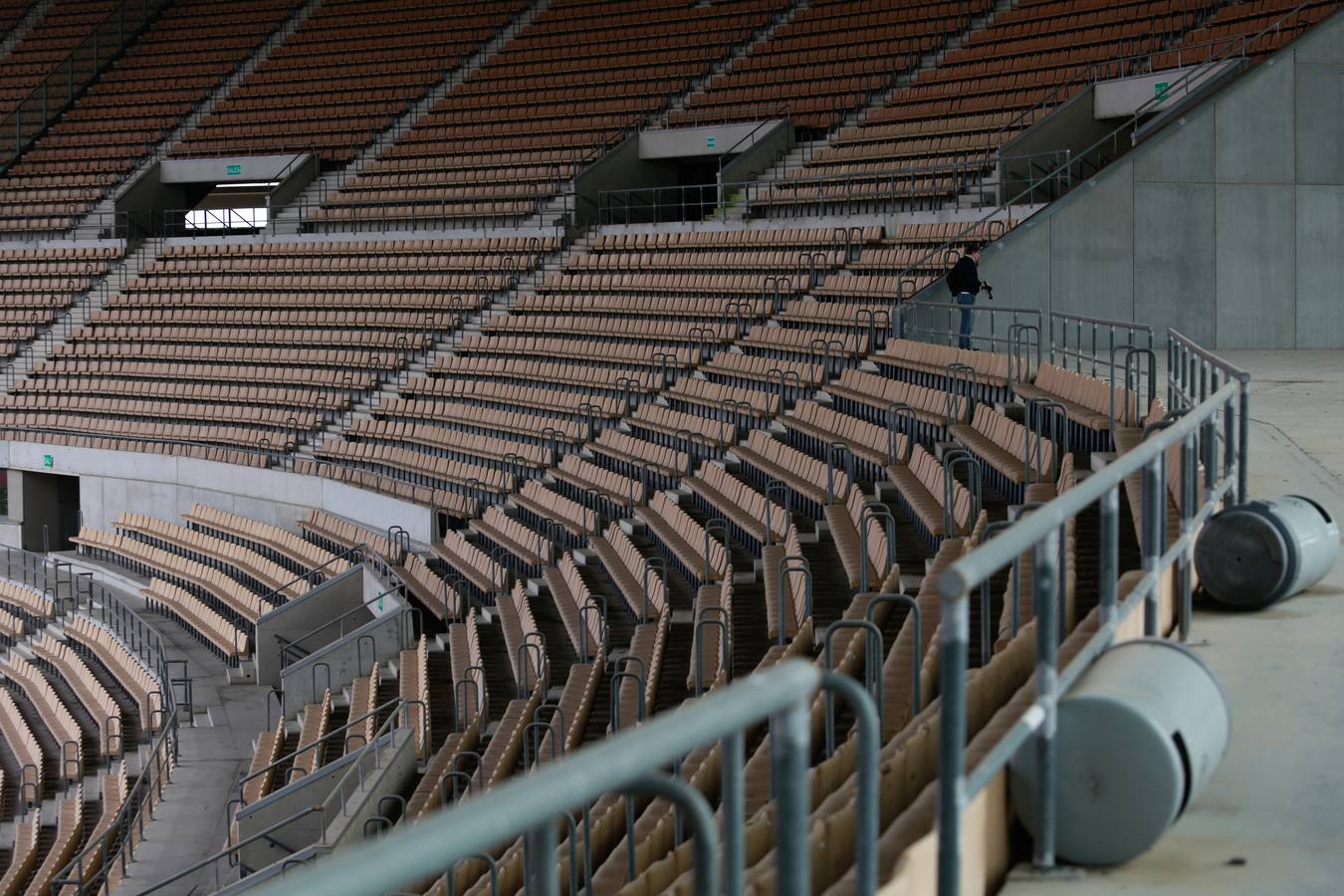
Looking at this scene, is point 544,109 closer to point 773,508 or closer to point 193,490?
point 193,490

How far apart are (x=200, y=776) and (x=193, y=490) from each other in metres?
8.11

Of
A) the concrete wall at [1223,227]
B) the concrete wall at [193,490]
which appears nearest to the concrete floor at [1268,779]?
the concrete wall at [1223,227]

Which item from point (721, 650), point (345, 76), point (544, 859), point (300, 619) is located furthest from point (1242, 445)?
point (345, 76)

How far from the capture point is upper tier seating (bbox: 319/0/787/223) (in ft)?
72.4

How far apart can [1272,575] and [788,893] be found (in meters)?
3.17

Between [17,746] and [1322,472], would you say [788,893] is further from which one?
[17,746]

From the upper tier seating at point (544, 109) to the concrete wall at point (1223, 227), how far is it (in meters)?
8.34

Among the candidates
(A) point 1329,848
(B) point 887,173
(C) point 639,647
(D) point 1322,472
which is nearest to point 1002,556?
(A) point 1329,848

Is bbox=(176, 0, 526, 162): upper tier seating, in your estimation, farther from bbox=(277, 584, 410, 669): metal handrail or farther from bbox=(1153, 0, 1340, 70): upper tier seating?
bbox=(1153, 0, 1340, 70): upper tier seating

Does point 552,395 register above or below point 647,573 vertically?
above

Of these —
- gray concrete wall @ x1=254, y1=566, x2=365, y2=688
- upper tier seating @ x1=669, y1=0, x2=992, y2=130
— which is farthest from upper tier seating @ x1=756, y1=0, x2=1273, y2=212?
gray concrete wall @ x1=254, y1=566, x2=365, y2=688

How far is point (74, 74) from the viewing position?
2780cm

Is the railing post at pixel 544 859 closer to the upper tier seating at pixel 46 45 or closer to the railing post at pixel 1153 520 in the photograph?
the railing post at pixel 1153 520

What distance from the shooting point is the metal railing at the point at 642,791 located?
110 cm
